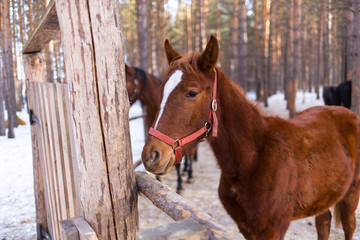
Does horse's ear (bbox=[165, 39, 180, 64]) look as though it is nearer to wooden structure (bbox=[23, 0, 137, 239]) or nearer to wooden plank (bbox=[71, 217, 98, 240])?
wooden structure (bbox=[23, 0, 137, 239])

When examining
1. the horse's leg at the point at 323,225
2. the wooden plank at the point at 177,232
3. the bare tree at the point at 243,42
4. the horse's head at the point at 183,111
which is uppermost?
the bare tree at the point at 243,42

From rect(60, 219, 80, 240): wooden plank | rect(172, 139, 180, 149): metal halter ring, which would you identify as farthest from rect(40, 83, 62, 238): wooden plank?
rect(172, 139, 180, 149): metal halter ring

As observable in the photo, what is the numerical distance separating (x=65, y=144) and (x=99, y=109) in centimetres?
82

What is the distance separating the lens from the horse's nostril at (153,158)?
5.20 ft

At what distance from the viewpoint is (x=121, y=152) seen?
160cm

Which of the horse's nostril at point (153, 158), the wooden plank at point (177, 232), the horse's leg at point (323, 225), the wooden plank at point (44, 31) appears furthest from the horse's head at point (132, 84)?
the wooden plank at point (177, 232)

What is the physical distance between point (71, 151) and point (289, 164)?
6.16 feet

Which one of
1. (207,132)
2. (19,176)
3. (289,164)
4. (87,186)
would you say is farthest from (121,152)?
(19,176)

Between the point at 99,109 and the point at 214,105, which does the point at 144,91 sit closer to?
the point at 214,105

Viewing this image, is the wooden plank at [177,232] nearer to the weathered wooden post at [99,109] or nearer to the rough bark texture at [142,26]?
the weathered wooden post at [99,109]

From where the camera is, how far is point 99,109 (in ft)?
4.99

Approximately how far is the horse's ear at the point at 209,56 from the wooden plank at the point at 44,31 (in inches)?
43.5

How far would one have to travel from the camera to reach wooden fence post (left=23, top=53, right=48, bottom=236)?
2760mm

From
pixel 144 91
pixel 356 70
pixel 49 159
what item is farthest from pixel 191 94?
pixel 356 70
